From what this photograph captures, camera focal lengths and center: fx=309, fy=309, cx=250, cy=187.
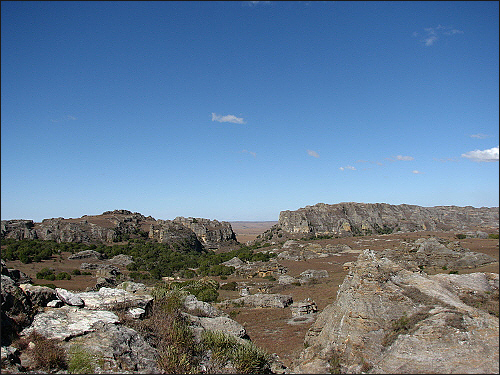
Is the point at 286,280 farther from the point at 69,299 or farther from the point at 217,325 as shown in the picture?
the point at 69,299

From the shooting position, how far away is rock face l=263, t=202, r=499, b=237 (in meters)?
104

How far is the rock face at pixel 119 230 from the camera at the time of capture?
242 ft

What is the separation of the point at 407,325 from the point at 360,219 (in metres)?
108

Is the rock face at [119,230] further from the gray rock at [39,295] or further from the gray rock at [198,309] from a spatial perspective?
the gray rock at [39,295]

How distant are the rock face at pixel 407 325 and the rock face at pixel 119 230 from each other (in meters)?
72.3

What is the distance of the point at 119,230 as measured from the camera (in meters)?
81.4

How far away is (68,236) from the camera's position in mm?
72625

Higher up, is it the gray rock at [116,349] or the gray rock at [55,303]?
the gray rock at [55,303]

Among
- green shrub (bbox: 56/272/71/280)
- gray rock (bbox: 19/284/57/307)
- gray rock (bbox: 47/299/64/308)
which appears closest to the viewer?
gray rock (bbox: 19/284/57/307)

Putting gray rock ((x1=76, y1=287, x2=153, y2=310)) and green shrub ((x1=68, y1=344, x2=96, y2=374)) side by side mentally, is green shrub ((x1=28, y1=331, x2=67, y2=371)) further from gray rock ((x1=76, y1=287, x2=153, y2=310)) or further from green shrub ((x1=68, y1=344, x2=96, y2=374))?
gray rock ((x1=76, y1=287, x2=153, y2=310))

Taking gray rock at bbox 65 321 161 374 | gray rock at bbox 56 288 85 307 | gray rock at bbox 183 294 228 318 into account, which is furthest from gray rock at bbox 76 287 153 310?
gray rock at bbox 183 294 228 318

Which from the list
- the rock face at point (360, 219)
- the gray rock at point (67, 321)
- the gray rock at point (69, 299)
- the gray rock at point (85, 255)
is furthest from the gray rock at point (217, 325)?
the rock face at point (360, 219)

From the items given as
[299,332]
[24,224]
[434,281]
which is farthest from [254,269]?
[24,224]

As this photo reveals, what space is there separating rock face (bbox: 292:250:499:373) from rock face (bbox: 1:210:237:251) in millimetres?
72272
